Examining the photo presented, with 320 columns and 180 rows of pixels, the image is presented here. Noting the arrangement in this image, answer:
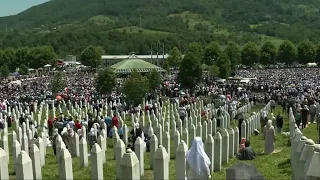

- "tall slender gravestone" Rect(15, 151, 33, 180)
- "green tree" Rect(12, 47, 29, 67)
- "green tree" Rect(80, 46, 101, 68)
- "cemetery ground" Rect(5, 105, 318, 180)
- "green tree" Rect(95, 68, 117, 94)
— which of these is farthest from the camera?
"green tree" Rect(12, 47, 29, 67)

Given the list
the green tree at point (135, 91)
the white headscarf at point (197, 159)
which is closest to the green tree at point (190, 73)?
the green tree at point (135, 91)

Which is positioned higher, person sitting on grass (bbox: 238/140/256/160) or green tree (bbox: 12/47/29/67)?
green tree (bbox: 12/47/29/67)

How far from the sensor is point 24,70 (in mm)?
79625

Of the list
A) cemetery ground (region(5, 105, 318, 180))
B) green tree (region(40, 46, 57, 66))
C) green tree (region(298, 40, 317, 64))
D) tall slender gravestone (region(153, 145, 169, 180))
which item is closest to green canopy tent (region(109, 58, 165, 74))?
cemetery ground (region(5, 105, 318, 180))

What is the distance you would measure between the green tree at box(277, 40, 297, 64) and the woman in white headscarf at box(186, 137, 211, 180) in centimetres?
9476

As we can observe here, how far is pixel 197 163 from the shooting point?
9.16 metres

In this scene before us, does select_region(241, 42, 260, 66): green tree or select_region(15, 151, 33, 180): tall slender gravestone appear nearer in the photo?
select_region(15, 151, 33, 180): tall slender gravestone

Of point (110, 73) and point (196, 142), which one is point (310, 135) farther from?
point (110, 73)

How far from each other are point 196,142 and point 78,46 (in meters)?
145

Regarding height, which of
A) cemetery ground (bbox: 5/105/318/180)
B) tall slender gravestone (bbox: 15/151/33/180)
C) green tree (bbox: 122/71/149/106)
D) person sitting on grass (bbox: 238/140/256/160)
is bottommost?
cemetery ground (bbox: 5/105/318/180)

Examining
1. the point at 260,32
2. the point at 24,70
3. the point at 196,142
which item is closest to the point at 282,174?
the point at 196,142

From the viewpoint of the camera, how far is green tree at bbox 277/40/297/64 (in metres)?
98.8

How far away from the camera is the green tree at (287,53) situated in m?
98.8

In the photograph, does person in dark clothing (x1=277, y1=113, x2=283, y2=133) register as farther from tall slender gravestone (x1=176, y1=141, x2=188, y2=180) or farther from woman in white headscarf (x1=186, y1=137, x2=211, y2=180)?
woman in white headscarf (x1=186, y1=137, x2=211, y2=180)
